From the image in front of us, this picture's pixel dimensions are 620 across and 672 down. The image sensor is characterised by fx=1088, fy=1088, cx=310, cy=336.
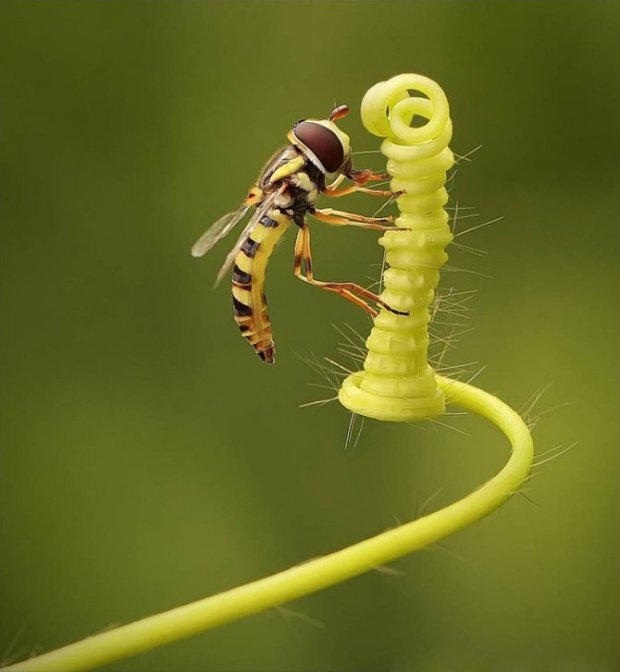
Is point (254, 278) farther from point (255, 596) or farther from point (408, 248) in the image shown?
point (255, 596)

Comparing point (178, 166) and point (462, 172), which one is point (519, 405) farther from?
point (178, 166)

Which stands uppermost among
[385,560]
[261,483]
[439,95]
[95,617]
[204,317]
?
[439,95]

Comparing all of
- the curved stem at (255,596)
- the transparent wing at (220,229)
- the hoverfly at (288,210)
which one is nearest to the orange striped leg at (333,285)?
the hoverfly at (288,210)

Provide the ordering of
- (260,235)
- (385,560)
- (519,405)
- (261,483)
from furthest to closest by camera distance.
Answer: (261,483) → (519,405) → (260,235) → (385,560)

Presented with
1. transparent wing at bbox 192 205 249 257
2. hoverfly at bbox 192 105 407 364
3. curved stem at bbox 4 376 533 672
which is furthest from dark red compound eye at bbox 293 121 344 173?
curved stem at bbox 4 376 533 672

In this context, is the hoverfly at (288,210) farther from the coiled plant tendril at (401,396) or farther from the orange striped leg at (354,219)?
the coiled plant tendril at (401,396)

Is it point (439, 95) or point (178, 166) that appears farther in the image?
point (178, 166)

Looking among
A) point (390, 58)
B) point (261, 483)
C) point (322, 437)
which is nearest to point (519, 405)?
point (322, 437)
